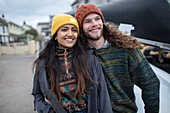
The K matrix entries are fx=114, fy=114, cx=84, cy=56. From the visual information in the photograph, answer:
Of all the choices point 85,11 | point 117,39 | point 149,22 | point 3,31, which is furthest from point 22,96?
point 3,31

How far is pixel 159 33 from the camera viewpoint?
217 cm

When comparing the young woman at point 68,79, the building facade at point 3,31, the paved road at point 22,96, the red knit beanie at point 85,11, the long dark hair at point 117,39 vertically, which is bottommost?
the paved road at point 22,96

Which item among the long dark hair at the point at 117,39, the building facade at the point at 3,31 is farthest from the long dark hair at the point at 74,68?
the building facade at the point at 3,31

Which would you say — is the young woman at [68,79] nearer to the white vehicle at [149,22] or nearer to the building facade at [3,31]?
the white vehicle at [149,22]

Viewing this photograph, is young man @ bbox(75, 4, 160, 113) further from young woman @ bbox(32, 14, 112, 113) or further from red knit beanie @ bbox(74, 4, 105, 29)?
red knit beanie @ bbox(74, 4, 105, 29)

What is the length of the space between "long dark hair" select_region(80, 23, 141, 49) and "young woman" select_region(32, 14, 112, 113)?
6.4 inches

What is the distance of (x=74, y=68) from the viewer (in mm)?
1401

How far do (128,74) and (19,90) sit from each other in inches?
171

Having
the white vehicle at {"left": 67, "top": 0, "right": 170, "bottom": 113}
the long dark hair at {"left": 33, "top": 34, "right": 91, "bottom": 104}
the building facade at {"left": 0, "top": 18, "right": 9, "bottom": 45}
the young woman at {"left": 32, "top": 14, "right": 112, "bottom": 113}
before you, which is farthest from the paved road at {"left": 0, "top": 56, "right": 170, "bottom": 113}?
the building facade at {"left": 0, "top": 18, "right": 9, "bottom": 45}

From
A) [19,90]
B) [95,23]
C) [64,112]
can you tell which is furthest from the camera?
[19,90]

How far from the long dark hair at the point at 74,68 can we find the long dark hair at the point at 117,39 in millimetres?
154

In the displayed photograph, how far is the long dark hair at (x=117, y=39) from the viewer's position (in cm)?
139

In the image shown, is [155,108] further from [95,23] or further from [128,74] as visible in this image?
[95,23]

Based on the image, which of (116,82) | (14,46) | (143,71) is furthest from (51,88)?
(14,46)
